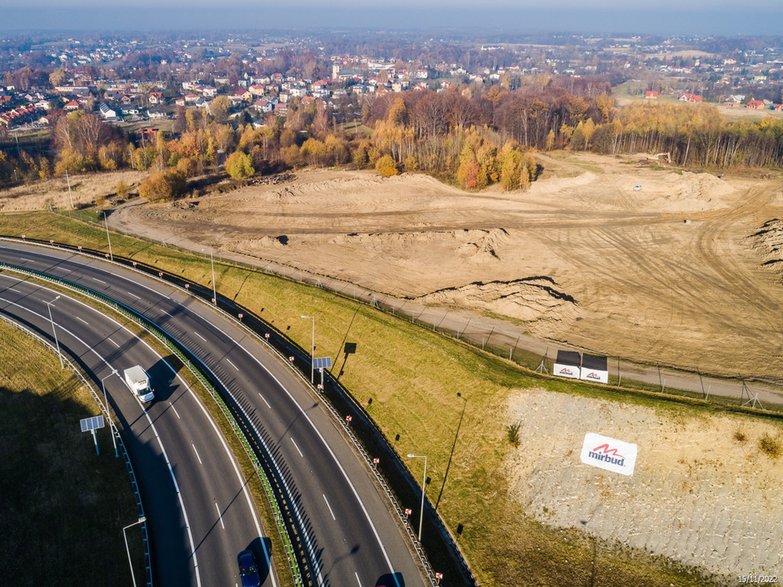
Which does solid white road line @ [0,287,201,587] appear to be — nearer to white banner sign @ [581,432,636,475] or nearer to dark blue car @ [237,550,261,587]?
dark blue car @ [237,550,261,587]

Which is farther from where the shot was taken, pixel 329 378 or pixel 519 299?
pixel 519 299

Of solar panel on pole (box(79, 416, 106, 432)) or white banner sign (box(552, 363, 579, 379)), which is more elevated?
white banner sign (box(552, 363, 579, 379))

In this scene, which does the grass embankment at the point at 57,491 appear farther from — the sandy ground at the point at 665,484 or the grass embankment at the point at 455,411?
the sandy ground at the point at 665,484

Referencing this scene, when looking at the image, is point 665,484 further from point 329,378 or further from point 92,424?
point 92,424

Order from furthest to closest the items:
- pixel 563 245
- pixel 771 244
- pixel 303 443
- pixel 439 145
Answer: pixel 439 145 < pixel 563 245 < pixel 771 244 < pixel 303 443

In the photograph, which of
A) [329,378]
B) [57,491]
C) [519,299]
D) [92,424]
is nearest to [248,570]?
[57,491]

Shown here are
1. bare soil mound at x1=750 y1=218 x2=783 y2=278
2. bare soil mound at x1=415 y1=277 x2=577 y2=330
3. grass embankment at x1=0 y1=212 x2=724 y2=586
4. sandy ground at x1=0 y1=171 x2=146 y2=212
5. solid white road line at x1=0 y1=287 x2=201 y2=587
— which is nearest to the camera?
solid white road line at x1=0 y1=287 x2=201 y2=587

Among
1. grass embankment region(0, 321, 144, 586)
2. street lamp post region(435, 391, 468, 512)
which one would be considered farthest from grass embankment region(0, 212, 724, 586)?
grass embankment region(0, 321, 144, 586)
